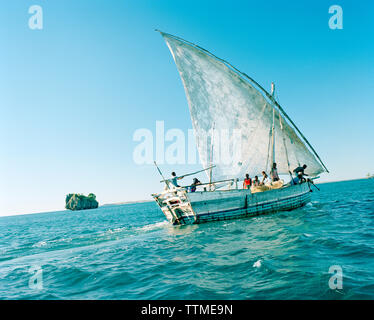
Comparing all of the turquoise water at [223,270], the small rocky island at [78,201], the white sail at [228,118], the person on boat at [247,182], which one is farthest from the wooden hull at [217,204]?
the small rocky island at [78,201]

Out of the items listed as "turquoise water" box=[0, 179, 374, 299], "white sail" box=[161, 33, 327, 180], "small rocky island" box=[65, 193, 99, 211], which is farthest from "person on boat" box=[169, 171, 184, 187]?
"small rocky island" box=[65, 193, 99, 211]

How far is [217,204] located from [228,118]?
346 inches

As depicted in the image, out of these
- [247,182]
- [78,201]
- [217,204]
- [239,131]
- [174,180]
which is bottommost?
[78,201]

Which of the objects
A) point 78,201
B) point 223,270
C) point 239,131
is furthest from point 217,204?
point 78,201

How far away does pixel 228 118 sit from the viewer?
74.7 ft


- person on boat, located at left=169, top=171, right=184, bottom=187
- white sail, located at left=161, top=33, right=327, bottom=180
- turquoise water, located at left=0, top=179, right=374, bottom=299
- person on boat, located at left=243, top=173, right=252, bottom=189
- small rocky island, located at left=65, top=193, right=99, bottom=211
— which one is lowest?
small rocky island, located at left=65, top=193, right=99, bottom=211

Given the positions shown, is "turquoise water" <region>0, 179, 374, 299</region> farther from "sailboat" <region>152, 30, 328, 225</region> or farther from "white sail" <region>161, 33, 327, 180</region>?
"white sail" <region>161, 33, 327, 180</region>

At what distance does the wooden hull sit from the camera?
58.8ft

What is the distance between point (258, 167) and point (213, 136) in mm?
5826

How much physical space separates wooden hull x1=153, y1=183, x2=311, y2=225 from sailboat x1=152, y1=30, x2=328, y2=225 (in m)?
0.09

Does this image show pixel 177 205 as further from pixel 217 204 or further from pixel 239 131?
pixel 239 131

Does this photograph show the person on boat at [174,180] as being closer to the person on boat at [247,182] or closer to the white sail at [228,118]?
the white sail at [228,118]
